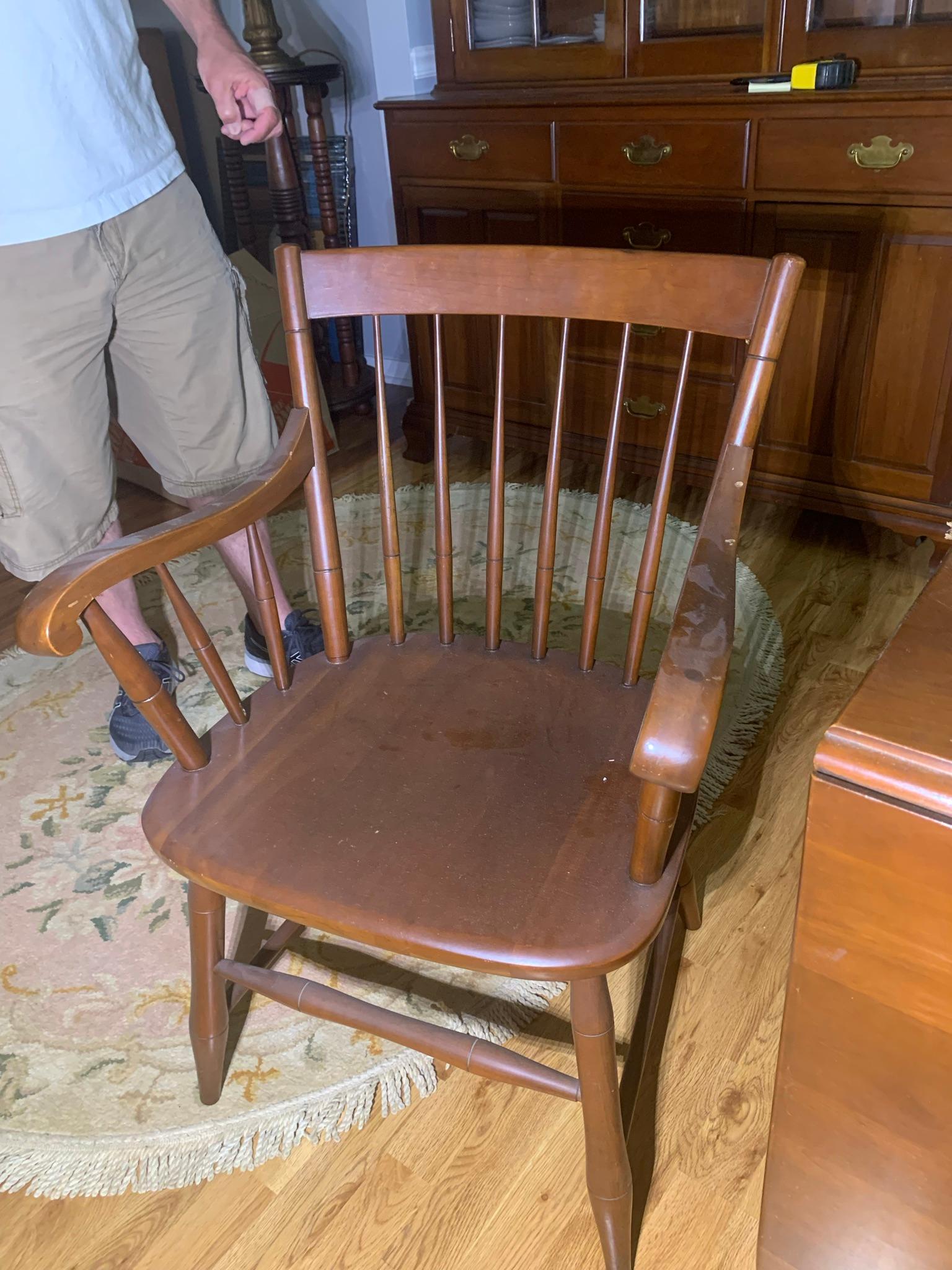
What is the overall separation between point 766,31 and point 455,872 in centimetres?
171

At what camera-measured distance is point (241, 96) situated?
1.18 m

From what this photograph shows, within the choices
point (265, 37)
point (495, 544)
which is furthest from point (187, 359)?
point (265, 37)

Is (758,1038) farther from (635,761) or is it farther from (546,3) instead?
(546,3)

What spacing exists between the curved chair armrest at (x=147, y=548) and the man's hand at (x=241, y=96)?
0.42 metres

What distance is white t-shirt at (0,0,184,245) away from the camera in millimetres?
1150

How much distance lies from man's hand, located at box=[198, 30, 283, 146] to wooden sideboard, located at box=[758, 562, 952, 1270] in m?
0.98

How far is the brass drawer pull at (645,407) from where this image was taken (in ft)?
6.87

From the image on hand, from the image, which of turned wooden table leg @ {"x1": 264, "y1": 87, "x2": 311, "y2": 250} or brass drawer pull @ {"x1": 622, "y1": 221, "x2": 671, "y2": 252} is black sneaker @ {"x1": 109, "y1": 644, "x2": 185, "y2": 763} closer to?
brass drawer pull @ {"x1": 622, "y1": 221, "x2": 671, "y2": 252}

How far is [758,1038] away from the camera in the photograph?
115cm

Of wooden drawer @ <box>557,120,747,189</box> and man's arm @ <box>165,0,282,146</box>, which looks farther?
wooden drawer @ <box>557,120,747,189</box>

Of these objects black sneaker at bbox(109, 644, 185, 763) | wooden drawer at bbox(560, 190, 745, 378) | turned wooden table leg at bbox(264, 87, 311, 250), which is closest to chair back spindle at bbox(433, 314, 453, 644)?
black sneaker at bbox(109, 644, 185, 763)

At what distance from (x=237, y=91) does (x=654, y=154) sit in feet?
3.18

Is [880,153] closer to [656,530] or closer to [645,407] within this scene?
[645,407]

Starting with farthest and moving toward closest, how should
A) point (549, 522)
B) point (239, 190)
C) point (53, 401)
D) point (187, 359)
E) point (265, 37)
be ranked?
1. point (239, 190)
2. point (265, 37)
3. point (187, 359)
4. point (53, 401)
5. point (549, 522)
